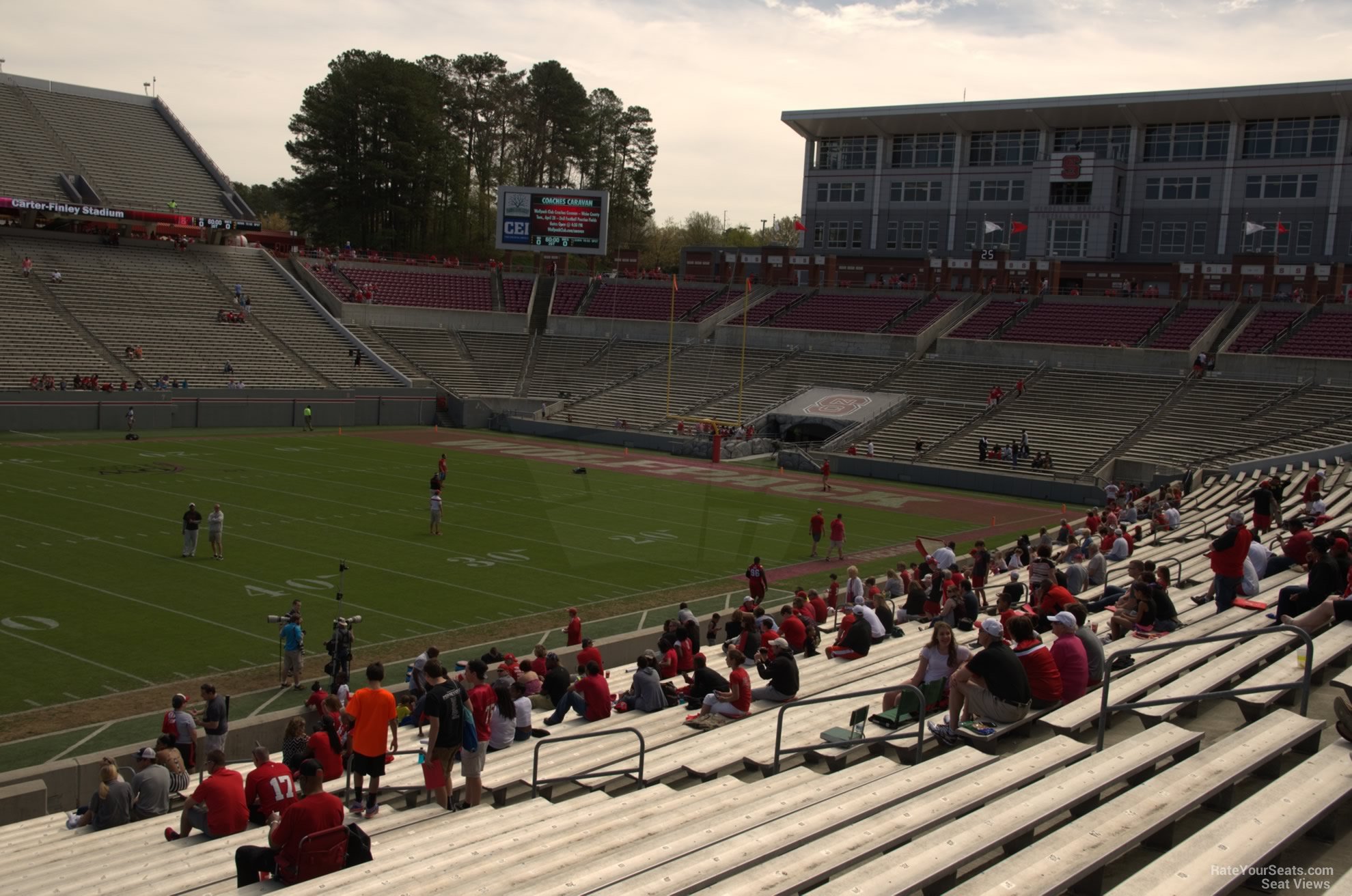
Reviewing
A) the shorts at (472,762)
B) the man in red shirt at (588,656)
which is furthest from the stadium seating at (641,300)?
the shorts at (472,762)

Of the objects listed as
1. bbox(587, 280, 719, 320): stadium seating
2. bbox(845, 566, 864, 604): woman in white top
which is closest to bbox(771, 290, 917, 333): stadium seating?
bbox(587, 280, 719, 320): stadium seating

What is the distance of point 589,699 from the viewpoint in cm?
1312

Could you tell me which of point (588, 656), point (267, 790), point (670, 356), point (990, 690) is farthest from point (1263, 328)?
point (267, 790)

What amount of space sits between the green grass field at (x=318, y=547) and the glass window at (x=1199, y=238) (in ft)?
103

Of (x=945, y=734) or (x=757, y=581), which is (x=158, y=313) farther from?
(x=945, y=734)

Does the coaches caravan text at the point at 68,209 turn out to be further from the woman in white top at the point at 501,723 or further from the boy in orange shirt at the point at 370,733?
the boy in orange shirt at the point at 370,733

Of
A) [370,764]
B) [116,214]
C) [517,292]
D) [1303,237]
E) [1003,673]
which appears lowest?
[370,764]

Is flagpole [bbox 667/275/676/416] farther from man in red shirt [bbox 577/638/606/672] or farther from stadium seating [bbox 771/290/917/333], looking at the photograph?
man in red shirt [bbox 577/638/606/672]

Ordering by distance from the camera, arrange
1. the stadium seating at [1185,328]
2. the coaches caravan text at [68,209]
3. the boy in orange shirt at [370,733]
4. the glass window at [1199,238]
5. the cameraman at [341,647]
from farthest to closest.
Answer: the glass window at [1199,238], the coaches caravan text at [68,209], the stadium seating at [1185,328], the cameraman at [341,647], the boy in orange shirt at [370,733]

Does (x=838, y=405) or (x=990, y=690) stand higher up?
(x=990, y=690)

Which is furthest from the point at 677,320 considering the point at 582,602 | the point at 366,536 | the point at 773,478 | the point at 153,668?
the point at 153,668

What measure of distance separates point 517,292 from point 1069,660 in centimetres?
6501

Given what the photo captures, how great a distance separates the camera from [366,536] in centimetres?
2733

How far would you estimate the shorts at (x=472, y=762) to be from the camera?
962 centimetres
